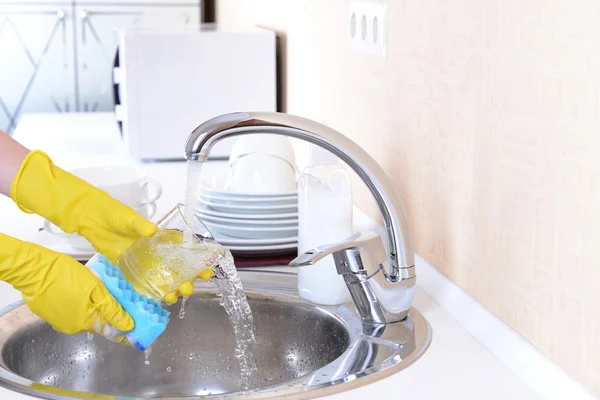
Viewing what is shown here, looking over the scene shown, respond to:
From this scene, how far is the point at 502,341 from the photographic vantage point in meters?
1.00

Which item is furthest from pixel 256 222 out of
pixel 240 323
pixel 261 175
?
pixel 240 323

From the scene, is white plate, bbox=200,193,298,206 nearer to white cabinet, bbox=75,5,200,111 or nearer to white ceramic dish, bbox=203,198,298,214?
white ceramic dish, bbox=203,198,298,214

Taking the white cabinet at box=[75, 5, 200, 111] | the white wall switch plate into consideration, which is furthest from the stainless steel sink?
the white cabinet at box=[75, 5, 200, 111]

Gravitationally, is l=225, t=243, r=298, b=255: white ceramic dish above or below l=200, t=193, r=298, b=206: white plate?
below

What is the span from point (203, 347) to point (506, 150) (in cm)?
56

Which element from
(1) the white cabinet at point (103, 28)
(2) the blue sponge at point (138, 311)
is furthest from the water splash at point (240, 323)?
(1) the white cabinet at point (103, 28)

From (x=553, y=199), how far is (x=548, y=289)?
3.9 inches

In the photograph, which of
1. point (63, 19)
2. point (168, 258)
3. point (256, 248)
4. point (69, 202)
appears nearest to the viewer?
point (168, 258)

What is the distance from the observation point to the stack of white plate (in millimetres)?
1425

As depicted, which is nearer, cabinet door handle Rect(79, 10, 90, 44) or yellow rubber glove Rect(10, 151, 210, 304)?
yellow rubber glove Rect(10, 151, 210, 304)

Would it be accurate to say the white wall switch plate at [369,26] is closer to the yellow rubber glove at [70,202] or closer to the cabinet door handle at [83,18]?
the yellow rubber glove at [70,202]

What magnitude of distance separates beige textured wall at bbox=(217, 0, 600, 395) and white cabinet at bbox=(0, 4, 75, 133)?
6.97 feet

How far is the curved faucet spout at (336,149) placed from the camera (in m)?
0.97

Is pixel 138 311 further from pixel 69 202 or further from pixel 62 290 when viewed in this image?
pixel 69 202
